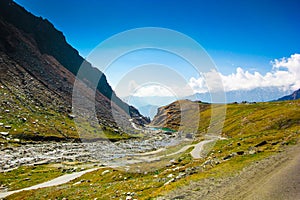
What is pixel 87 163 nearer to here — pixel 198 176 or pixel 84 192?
pixel 84 192

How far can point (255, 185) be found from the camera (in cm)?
2244

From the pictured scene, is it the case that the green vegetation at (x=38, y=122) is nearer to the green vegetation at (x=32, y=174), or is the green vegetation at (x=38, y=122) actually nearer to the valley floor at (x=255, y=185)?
the green vegetation at (x=32, y=174)

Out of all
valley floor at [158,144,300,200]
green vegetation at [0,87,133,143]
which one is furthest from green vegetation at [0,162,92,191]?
valley floor at [158,144,300,200]

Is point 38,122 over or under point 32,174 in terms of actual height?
over

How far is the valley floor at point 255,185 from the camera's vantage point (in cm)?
1991

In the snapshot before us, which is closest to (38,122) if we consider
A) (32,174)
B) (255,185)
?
(32,174)

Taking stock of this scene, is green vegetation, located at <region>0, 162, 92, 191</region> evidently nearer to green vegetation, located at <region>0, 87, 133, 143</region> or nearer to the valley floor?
green vegetation, located at <region>0, 87, 133, 143</region>

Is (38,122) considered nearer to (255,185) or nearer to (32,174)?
(32,174)

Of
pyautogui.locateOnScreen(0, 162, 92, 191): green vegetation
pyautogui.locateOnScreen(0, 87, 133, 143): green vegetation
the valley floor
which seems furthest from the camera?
pyautogui.locateOnScreen(0, 87, 133, 143): green vegetation

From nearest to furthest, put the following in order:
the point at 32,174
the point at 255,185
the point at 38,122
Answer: the point at 255,185, the point at 32,174, the point at 38,122

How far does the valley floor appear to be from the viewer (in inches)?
784

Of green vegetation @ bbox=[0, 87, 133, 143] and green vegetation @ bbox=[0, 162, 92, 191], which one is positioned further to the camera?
green vegetation @ bbox=[0, 87, 133, 143]

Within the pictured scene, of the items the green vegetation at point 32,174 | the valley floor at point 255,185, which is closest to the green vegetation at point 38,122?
the green vegetation at point 32,174

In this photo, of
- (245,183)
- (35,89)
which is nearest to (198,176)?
(245,183)
